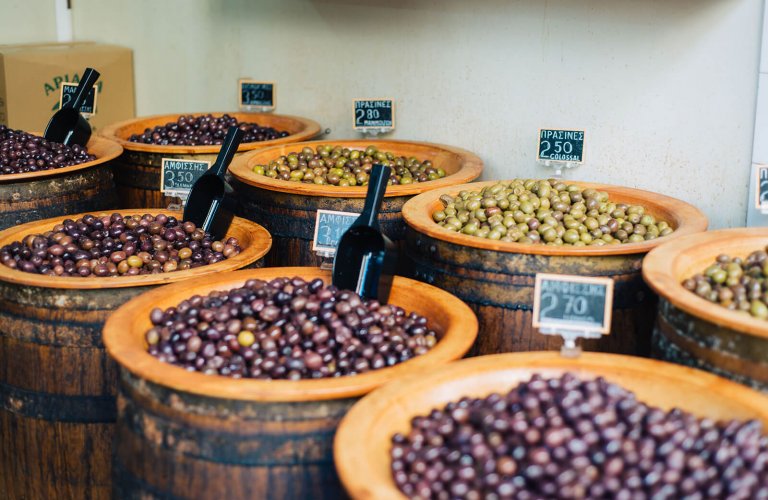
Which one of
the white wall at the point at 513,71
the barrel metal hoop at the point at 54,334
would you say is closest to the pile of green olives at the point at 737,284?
the white wall at the point at 513,71

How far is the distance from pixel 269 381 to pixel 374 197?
0.98 meters

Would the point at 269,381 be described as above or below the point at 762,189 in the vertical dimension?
below

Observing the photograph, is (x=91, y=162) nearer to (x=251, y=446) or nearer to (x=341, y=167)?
(x=341, y=167)

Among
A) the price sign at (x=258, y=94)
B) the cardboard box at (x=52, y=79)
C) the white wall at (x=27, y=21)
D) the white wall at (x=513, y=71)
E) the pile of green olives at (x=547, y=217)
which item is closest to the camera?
the pile of green olives at (x=547, y=217)

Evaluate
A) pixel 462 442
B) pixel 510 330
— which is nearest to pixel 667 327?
pixel 510 330

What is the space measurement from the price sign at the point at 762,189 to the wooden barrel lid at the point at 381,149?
1217 mm

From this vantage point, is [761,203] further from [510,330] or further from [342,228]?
[342,228]

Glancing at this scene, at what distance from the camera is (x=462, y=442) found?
2049 mm

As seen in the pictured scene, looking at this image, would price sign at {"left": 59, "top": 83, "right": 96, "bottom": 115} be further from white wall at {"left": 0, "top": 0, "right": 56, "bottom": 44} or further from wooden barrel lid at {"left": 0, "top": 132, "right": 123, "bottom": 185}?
white wall at {"left": 0, "top": 0, "right": 56, "bottom": 44}

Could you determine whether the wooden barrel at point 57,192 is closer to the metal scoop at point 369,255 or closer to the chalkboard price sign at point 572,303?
the metal scoop at point 369,255

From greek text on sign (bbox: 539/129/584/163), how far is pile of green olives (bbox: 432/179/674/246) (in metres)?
0.31

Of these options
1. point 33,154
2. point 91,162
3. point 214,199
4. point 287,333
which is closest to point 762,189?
point 287,333

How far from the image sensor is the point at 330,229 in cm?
321

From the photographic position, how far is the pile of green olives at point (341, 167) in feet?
13.2
